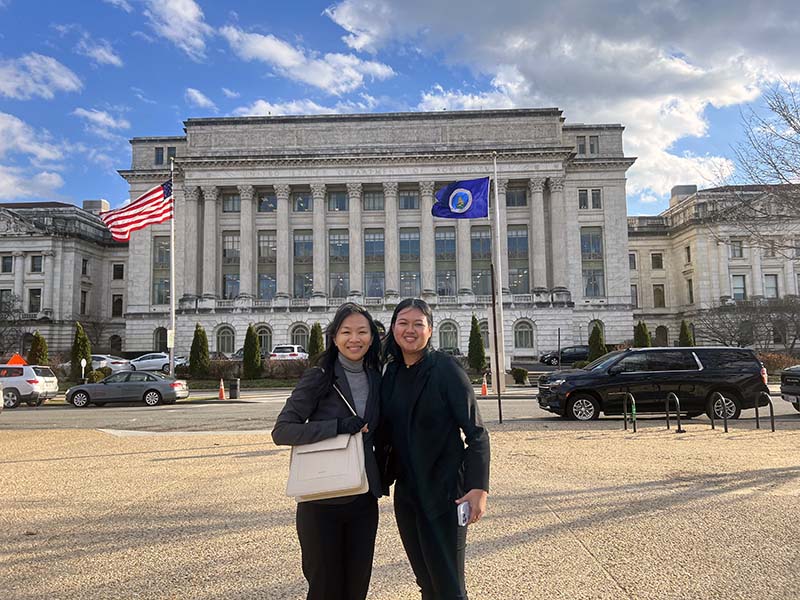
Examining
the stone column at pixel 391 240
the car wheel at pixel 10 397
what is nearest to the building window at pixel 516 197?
the stone column at pixel 391 240

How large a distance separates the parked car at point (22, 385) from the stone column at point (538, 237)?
44118 millimetres

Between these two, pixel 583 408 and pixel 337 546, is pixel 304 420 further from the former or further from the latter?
pixel 583 408

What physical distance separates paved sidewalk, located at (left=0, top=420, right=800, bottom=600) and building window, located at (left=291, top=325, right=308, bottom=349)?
157 ft

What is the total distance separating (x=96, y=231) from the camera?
75.9 meters

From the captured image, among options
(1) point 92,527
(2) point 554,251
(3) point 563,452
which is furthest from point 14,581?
(2) point 554,251

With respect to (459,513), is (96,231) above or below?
above

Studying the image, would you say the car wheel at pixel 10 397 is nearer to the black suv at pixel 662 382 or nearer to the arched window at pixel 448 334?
the black suv at pixel 662 382

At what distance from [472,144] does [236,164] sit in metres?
23.5

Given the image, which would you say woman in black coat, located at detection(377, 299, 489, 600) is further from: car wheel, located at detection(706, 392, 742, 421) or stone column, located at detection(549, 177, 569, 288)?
stone column, located at detection(549, 177, 569, 288)

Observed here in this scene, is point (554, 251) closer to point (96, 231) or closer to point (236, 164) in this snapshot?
point (236, 164)

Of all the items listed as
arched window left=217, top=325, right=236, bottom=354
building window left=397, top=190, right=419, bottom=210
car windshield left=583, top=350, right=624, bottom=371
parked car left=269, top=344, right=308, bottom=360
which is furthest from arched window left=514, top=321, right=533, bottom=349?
car windshield left=583, top=350, right=624, bottom=371

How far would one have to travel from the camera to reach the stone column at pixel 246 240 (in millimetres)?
60312

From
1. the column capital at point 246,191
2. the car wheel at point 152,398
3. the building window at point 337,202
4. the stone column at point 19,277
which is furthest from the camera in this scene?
the stone column at point 19,277

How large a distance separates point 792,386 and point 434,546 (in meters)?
18.2
